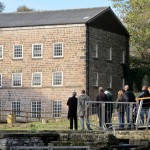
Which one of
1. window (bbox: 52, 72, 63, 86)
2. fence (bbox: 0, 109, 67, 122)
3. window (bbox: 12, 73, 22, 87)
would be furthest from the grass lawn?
window (bbox: 12, 73, 22, 87)

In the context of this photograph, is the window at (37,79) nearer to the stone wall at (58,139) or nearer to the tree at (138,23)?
the tree at (138,23)

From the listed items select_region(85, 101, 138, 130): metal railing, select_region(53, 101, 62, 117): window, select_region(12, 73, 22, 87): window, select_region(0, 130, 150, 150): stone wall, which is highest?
select_region(12, 73, 22, 87): window

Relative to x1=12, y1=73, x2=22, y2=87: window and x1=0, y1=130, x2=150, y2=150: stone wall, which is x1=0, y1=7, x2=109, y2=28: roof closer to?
x1=12, y1=73, x2=22, y2=87: window

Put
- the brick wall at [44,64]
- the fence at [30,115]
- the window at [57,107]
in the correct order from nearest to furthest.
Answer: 1. the fence at [30,115]
2. the brick wall at [44,64]
3. the window at [57,107]

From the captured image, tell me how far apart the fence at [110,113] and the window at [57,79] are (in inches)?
1329

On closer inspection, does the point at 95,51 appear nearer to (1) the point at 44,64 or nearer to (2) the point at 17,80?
(1) the point at 44,64

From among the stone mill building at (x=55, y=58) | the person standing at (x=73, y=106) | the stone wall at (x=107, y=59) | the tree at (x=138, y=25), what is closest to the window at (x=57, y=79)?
the stone mill building at (x=55, y=58)

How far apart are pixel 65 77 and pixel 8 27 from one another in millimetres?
7400

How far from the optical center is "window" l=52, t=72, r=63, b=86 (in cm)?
5688

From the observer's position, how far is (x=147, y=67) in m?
61.4

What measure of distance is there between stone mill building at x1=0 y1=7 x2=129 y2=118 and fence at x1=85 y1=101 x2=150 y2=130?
3284cm

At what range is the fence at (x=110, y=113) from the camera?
69.1 ft

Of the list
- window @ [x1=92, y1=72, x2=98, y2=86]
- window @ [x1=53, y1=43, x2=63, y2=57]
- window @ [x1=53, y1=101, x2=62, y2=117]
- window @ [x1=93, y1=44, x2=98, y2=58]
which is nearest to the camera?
window @ [x1=53, y1=101, x2=62, y2=117]

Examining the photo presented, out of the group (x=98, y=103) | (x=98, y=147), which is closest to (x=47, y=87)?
(x=98, y=103)
